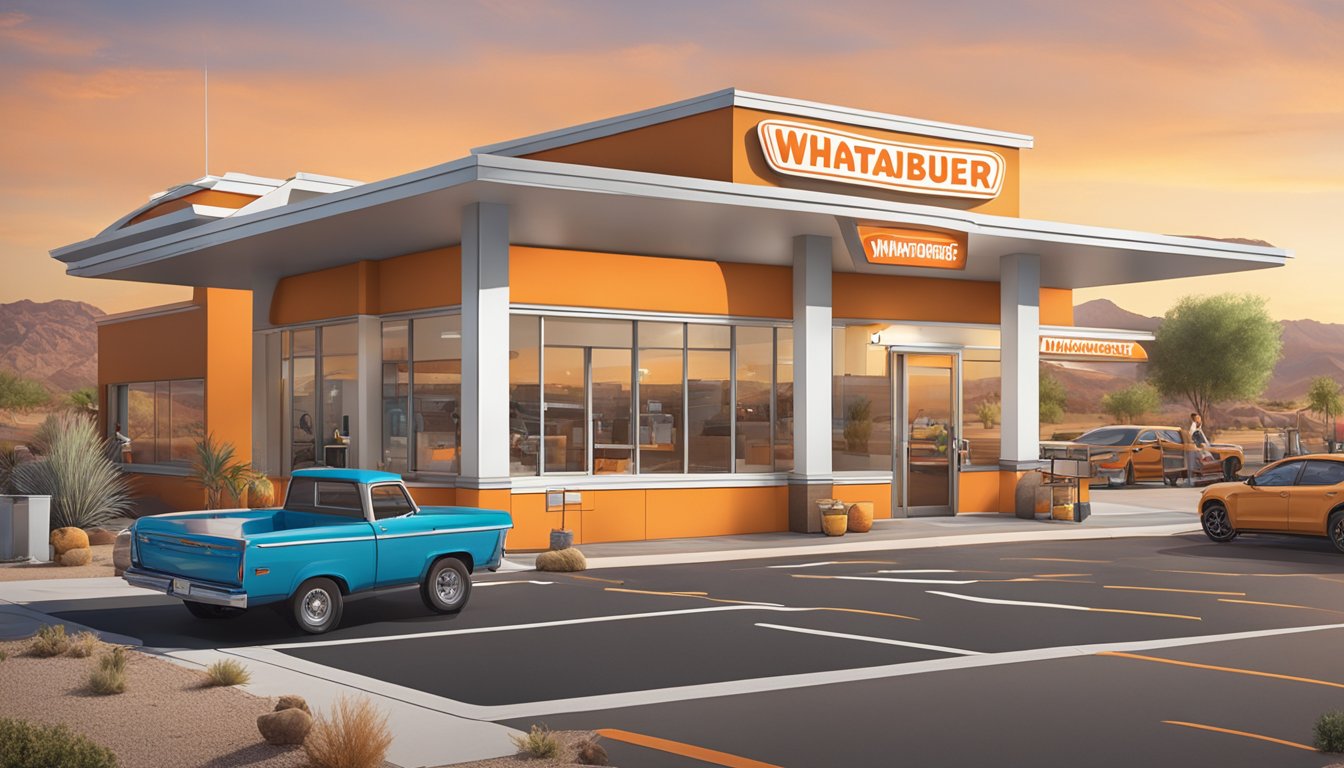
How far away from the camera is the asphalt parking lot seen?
8.22 m

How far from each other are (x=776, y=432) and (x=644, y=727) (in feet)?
45.6

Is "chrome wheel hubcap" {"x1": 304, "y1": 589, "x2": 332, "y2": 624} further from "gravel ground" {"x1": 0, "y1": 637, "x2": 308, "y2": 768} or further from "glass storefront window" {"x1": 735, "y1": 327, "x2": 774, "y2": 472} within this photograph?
"glass storefront window" {"x1": 735, "y1": 327, "x2": 774, "y2": 472}

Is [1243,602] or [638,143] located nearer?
[1243,602]

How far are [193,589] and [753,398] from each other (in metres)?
12.0

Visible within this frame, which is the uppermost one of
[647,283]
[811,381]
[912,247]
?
[912,247]

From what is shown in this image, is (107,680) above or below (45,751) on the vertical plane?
below

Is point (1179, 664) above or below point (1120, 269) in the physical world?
below

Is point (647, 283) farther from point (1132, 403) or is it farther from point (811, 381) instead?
point (1132, 403)

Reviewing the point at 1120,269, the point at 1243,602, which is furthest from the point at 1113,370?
the point at 1243,602

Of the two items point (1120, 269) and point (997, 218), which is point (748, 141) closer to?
point (997, 218)

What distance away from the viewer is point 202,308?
29.2 meters

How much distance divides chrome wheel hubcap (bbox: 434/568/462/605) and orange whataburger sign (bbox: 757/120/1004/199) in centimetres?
973

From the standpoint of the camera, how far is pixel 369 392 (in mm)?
21781

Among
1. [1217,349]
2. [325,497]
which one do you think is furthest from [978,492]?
[1217,349]
